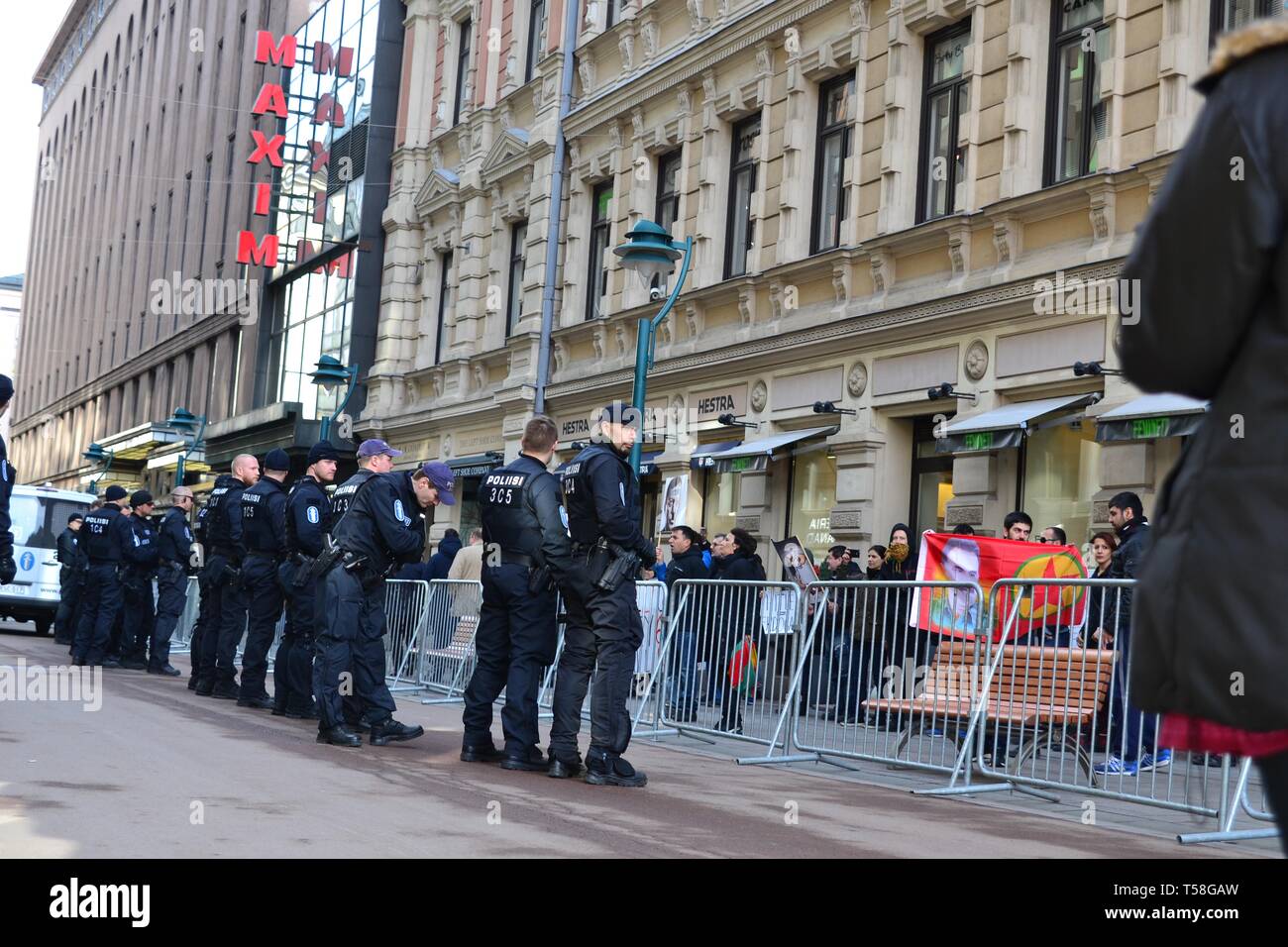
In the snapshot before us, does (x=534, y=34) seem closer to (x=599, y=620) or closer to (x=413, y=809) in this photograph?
(x=599, y=620)

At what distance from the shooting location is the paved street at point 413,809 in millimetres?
5949

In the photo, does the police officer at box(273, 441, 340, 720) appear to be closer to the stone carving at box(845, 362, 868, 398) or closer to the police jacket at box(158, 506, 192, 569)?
the police jacket at box(158, 506, 192, 569)

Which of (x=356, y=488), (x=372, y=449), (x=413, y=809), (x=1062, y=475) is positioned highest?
(x=1062, y=475)

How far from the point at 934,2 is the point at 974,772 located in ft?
33.5

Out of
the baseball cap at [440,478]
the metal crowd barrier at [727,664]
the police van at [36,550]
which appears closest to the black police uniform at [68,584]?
the police van at [36,550]

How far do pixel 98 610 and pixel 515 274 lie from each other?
11.7 m

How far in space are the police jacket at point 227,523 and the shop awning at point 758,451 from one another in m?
6.50

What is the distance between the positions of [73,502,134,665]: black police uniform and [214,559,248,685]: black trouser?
147 inches

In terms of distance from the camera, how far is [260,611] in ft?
42.1

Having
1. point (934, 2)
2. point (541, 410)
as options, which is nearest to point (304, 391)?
point (541, 410)

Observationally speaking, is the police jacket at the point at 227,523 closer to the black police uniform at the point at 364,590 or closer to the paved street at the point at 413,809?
the paved street at the point at 413,809

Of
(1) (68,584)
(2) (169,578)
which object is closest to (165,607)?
(2) (169,578)
